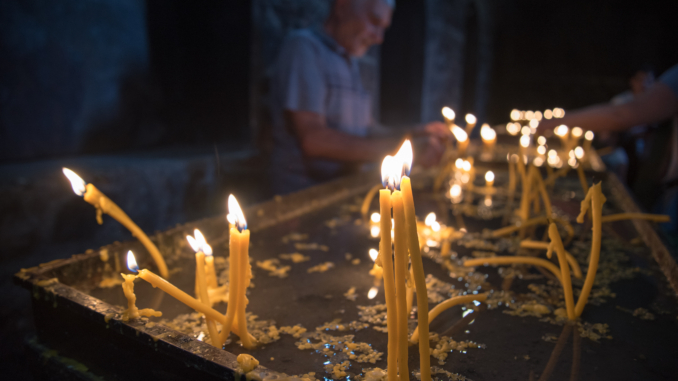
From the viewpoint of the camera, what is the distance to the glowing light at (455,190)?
6.74ft

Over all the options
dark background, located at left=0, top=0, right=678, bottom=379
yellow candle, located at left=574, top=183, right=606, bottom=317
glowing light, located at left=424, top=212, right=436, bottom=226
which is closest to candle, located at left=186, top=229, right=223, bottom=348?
yellow candle, located at left=574, top=183, right=606, bottom=317

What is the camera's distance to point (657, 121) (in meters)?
2.16

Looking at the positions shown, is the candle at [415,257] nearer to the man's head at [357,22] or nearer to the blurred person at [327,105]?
the blurred person at [327,105]

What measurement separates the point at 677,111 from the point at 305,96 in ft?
6.19

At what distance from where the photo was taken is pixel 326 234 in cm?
143

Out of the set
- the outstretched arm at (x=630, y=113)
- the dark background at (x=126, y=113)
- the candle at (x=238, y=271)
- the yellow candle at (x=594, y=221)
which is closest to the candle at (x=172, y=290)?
the candle at (x=238, y=271)

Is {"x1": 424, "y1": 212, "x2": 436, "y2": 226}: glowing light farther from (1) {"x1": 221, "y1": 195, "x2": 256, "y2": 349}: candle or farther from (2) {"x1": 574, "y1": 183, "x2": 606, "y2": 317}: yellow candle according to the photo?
(1) {"x1": 221, "y1": 195, "x2": 256, "y2": 349}: candle

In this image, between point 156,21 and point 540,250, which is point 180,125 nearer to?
point 156,21

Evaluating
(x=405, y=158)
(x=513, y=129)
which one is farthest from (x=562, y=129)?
(x=513, y=129)

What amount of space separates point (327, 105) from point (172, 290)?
1895mm

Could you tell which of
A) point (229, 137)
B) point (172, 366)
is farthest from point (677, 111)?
point (229, 137)

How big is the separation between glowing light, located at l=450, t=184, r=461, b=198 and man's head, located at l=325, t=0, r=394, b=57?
1.01m

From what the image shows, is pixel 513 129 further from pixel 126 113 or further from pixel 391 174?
pixel 391 174

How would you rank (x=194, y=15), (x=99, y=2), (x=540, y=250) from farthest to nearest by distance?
1. (x=194, y=15)
2. (x=99, y=2)
3. (x=540, y=250)
